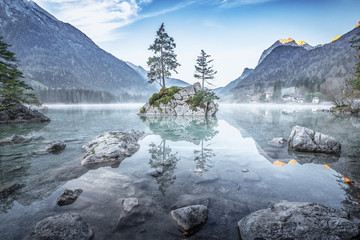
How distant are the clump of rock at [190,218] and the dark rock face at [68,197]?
3.26 metres

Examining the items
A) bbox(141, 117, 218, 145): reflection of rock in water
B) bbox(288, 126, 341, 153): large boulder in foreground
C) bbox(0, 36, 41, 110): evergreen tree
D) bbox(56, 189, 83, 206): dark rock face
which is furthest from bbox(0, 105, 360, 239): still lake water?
bbox(0, 36, 41, 110): evergreen tree

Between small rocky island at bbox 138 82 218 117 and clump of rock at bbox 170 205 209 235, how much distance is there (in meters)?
33.7

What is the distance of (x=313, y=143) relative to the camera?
10328mm

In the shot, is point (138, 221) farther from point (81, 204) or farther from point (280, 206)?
point (280, 206)

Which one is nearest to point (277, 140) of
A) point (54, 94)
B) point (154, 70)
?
point (154, 70)

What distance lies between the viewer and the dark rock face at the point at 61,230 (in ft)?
11.1

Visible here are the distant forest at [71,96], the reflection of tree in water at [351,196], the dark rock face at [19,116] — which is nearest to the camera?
the reflection of tree in water at [351,196]

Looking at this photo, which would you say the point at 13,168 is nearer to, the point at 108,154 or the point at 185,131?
the point at 108,154

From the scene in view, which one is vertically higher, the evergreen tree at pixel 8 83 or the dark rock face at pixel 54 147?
the evergreen tree at pixel 8 83

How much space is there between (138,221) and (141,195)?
1.24 meters

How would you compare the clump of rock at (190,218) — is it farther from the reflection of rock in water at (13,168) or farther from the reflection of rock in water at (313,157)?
the reflection of rock in water at (313,157)

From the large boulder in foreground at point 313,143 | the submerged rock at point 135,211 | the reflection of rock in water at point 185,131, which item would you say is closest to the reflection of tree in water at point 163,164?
the submerged rock at point 135,211

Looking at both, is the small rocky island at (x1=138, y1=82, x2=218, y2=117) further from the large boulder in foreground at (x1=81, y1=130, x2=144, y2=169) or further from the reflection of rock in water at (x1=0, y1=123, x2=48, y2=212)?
the reflection of rock in water at (x1=0, y1=123, x2=48, y2=212)

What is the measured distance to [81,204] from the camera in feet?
15.9
